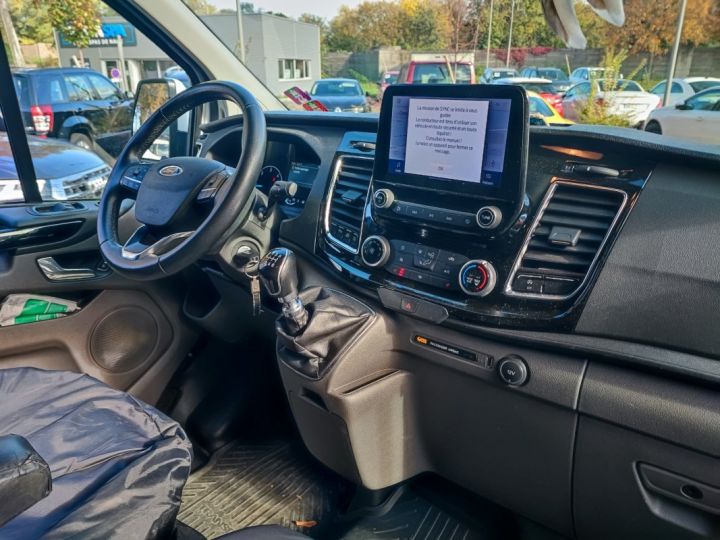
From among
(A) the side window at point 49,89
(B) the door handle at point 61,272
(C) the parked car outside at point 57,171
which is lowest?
(B) the door handle at point 61,272

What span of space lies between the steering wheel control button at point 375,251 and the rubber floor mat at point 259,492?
907 mm

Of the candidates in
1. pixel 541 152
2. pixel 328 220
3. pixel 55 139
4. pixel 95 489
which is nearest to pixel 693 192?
pixel 541 152

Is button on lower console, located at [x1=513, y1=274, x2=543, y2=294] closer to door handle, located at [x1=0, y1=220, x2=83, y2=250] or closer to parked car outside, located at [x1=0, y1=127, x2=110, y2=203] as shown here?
door handle, located at [x1=0, y1=220, x2=83, y2=250]

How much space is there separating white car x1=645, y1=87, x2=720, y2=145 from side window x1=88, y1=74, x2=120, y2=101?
22.3ft

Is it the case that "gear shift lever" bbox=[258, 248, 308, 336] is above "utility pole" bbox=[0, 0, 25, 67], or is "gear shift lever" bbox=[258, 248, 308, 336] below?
below

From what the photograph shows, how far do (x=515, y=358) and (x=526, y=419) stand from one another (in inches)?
6.4

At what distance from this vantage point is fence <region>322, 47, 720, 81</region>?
16.2 m

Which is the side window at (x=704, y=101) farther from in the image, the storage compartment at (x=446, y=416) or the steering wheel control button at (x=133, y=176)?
the steering wheel control button at (x=133, y=176)

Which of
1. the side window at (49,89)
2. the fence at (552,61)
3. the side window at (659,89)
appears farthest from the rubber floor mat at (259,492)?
the fence at (552,61)

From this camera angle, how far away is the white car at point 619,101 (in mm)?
7632

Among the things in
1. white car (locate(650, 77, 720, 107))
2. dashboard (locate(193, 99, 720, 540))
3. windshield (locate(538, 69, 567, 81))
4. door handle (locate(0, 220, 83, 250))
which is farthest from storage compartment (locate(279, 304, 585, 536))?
windshield (locate(538, 69, 567, 81))

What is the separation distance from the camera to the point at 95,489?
1.05 m

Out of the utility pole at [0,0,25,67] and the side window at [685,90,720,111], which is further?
the side window at [685,90,720,111]

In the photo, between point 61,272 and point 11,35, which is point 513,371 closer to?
point 61,272
